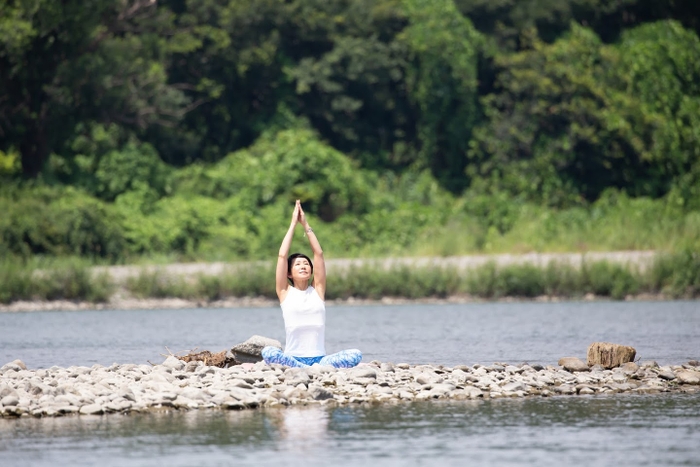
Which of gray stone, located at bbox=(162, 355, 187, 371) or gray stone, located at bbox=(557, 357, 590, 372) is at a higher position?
gray stone, located at bbox=(162, 355, 187, 371)

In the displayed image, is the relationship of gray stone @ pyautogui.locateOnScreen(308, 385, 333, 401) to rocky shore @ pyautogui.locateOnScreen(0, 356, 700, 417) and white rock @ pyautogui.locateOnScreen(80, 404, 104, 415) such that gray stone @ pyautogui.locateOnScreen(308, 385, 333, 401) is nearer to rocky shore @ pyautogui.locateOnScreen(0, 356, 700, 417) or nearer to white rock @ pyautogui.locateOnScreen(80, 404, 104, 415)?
rocky shore @ pyautogui.locateOnScreen(0, 356, 700, 417)

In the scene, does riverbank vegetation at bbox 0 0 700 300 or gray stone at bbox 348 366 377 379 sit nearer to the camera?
gray stone at bbox 348 366 377 379

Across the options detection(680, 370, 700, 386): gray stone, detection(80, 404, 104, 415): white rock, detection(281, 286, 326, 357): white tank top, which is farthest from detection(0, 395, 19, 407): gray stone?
detection(680, 370, 700, 386): gray stone

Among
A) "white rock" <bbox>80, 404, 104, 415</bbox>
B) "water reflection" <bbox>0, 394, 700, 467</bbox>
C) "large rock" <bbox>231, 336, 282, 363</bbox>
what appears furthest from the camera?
"large rock" <bbox>231, 336, 282, 363</bbox>

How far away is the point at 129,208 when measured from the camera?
41969 millimetres

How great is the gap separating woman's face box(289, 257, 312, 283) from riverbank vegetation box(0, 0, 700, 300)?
856 inches

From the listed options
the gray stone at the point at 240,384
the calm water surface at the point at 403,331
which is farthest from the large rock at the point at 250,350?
the calm water surface at the point at 403,331

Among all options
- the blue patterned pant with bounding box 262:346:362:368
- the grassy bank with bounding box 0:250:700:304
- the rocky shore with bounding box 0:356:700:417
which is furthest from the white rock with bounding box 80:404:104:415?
the grassy bank with bounding box 0:250:700:304

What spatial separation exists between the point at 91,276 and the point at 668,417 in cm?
2482

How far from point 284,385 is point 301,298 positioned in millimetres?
1005

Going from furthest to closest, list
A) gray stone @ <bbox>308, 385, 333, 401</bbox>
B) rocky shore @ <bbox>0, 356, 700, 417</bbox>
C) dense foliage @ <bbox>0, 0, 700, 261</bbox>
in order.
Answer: dense foliage @ <bbox>0, 0, 700, 261</bbox>, gray stone @ <bbox>308, 385, 333, 401</bbox>, rocky shore @ <bbox>0, 356, 700, 417</bbox>

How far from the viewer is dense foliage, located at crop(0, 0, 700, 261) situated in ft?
133

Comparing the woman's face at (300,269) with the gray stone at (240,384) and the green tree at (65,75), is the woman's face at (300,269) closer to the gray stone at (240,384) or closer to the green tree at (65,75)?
the gray stone at (240,384)

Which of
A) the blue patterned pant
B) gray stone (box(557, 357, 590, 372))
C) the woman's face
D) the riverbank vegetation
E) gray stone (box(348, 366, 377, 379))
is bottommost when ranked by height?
gray stone (box(557, 357, 590, 372))
